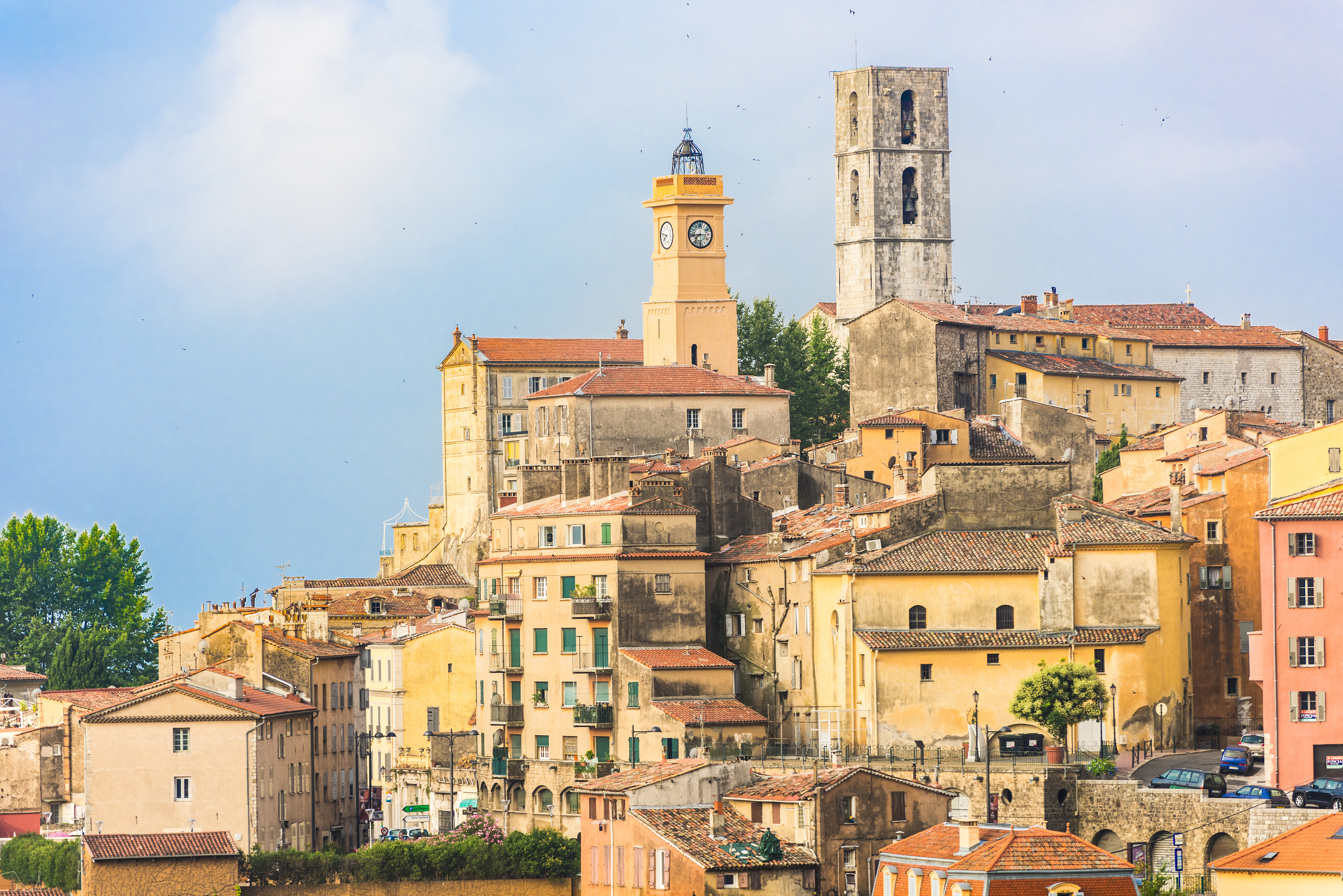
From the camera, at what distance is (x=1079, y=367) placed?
110062 millimetres

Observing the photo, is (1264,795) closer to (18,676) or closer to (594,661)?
(594,661)

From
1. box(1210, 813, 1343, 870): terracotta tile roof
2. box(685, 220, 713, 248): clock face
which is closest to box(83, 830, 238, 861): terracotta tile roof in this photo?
box(1210, 813, 1343, 870): terracotta tile roof

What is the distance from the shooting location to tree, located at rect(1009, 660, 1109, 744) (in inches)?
2758

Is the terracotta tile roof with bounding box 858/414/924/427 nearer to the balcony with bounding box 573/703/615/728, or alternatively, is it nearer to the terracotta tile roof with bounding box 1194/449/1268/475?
the terracotta tile roof with bounding box 1194/449/1268/475

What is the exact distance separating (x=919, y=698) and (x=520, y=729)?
14.0 m

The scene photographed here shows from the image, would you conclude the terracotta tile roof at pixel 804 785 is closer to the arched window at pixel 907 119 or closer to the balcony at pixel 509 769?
the balcony at pixel 509 769

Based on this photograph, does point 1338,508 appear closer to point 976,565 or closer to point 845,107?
point 976,565

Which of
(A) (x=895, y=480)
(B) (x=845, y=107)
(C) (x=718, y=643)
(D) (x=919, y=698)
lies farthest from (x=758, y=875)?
(B) (x=845, y=107)

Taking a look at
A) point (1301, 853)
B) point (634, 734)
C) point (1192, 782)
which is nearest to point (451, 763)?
point (634, 734)

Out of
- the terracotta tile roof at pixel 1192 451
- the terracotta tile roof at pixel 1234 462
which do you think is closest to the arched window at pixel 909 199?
the terracotta tile roof at pixel 1192 451

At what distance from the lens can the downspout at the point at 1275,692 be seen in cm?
6519

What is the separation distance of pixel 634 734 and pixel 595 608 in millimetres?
4283

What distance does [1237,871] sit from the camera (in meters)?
→ 58.7

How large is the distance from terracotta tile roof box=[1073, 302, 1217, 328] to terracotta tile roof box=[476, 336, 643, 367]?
67.8 ft
